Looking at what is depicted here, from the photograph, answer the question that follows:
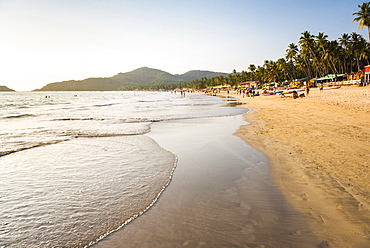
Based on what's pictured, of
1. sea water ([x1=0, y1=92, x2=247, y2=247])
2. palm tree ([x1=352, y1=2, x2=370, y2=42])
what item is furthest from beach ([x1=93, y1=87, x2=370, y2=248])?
palm tree ([x1=352, y1=2, x2=370, y2=42])

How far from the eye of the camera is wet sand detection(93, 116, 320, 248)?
3195 mm

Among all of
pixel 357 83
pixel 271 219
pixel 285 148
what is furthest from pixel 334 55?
pixel 271 219

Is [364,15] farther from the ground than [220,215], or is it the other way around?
[364,15]

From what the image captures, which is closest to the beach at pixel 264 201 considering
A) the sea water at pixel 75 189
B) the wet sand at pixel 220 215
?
the wet sand at pixel 220 215

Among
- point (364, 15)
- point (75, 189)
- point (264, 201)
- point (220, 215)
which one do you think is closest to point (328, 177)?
point (264, 201)

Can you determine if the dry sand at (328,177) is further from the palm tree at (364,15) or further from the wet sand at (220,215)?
the palm tree at (364,15)

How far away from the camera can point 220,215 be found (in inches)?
152

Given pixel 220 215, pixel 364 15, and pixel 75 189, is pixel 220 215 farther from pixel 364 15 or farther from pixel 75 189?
pixel 364 15

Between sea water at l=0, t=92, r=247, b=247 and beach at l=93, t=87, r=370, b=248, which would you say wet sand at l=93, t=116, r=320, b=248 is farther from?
sea water at l=0, t=92, r=247, b=247

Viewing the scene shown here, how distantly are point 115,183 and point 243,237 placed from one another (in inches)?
134

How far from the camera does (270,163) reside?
6578 millimetres

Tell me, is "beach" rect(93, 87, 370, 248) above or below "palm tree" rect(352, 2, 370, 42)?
below

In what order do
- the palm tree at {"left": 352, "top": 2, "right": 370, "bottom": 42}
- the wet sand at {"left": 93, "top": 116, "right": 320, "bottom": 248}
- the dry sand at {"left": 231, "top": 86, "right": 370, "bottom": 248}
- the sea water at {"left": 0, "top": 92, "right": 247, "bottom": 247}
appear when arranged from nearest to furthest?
the wet sand at {"left": 93, "top": 116, "right": 320, "bottom": 248} → the dry sand at {"left": 231, "top": 86, "right": 370, "bottom": 248} → the sea water at {"left": 0, "top": 92, "right": 247, "bottom": 247} → the palm tree at {"left": 352, "top": 2, "right": 370, "bottom": 42}

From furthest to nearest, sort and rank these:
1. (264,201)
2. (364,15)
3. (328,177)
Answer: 1. (364,15)
2. (328,177)
3. (264,201)
